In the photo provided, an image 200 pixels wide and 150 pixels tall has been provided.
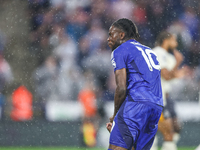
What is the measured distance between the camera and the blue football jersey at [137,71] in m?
3.49

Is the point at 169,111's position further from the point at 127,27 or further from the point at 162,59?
the point at 127,27

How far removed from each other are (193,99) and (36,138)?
380 cm

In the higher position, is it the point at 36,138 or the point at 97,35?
the point at 97,35

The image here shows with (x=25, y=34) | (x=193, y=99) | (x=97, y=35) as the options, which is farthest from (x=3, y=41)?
(x=193, y=99)

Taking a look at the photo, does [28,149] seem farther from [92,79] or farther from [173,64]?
[173,64]

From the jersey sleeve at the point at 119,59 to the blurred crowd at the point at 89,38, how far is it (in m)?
5.79

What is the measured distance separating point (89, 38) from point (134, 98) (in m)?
7.48

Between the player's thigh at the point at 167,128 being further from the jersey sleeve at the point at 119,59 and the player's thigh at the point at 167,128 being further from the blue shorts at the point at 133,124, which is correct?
the jersey sleeve at the point at 119,59

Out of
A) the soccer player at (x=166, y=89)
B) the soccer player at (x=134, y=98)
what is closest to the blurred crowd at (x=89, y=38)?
the soccer player at (x=166, y=89)

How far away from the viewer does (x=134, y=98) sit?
349cm

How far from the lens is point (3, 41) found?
11.1 metres

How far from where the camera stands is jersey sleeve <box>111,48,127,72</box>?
346cm

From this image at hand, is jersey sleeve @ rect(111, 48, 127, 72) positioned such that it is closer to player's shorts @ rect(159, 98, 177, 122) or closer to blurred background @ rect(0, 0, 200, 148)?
player's shorts @ rect(159, 98, 177, 122)

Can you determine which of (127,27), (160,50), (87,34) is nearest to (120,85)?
(127,27)
